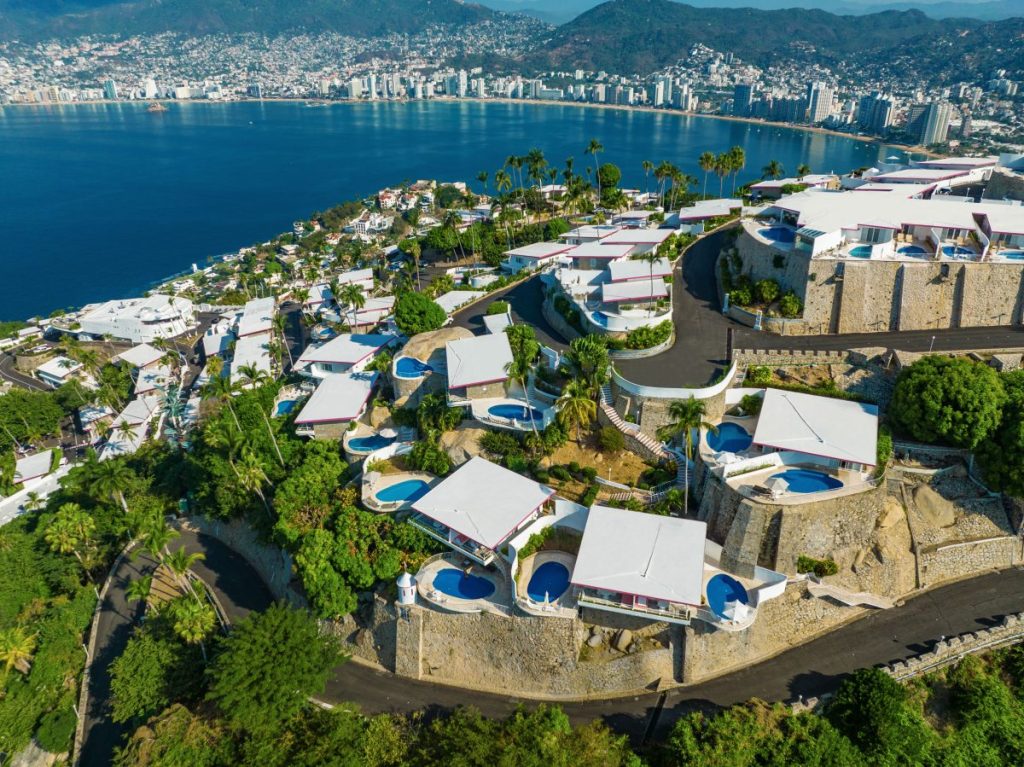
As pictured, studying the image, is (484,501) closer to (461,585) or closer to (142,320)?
(461,585)

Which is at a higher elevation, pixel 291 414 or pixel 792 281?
pixel 792 281

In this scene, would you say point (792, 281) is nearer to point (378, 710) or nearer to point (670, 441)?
point (670, 441)

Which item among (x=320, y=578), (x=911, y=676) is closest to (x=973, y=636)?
(x=911, y=676)

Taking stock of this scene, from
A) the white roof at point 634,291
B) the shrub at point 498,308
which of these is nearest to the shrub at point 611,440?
the white roof at point 634,291

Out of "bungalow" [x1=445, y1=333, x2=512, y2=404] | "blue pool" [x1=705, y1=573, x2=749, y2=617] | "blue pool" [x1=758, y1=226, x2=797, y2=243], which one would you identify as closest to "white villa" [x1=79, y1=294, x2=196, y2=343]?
"bungalow" [x1=445, y1=333, x2=512, y2=404]

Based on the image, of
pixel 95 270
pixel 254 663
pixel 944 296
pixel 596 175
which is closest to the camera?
pixel 254 663

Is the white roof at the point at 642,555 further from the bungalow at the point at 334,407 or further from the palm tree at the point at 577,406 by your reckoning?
the bungalow at the point at 334,407
